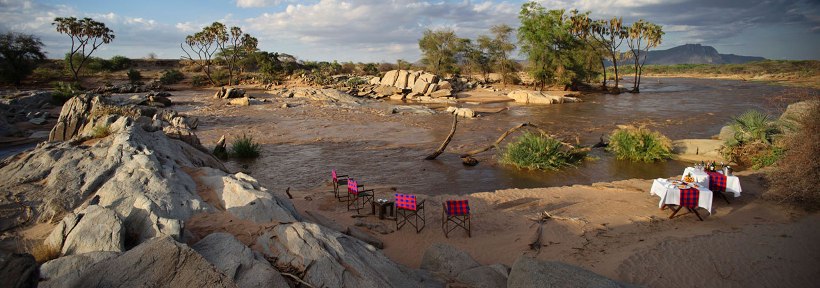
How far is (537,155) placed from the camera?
13.7 meters

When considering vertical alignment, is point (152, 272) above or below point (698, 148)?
above

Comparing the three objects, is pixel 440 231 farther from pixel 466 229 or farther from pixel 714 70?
pixel 714 70

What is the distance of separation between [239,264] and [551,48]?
4686cm

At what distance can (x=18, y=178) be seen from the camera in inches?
236

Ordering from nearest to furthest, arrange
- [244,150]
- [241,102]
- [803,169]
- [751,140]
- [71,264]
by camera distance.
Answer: [71,264] → [803,169] → [751,140] → [244,150] → [241,102]

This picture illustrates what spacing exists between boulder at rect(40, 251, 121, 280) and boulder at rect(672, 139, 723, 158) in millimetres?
17051

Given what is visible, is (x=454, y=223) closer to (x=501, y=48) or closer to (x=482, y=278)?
(x=482, y=278)

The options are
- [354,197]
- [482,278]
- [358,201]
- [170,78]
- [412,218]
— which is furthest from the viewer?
→ [170,78]

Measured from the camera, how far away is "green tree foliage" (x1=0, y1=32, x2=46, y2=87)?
3950cm

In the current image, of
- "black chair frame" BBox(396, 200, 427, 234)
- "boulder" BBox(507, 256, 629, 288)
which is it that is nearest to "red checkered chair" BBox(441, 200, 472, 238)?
"black chair frame" BBox(396, 200, 427, 234)

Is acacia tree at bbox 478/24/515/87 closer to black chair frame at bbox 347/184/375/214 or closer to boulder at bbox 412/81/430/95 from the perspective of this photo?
boulder at bbox 412/81/430/95

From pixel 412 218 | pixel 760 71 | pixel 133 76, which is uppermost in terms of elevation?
pixel 760 71

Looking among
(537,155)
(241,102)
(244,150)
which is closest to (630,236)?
(537,155)

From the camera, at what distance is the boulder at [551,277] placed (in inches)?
170
